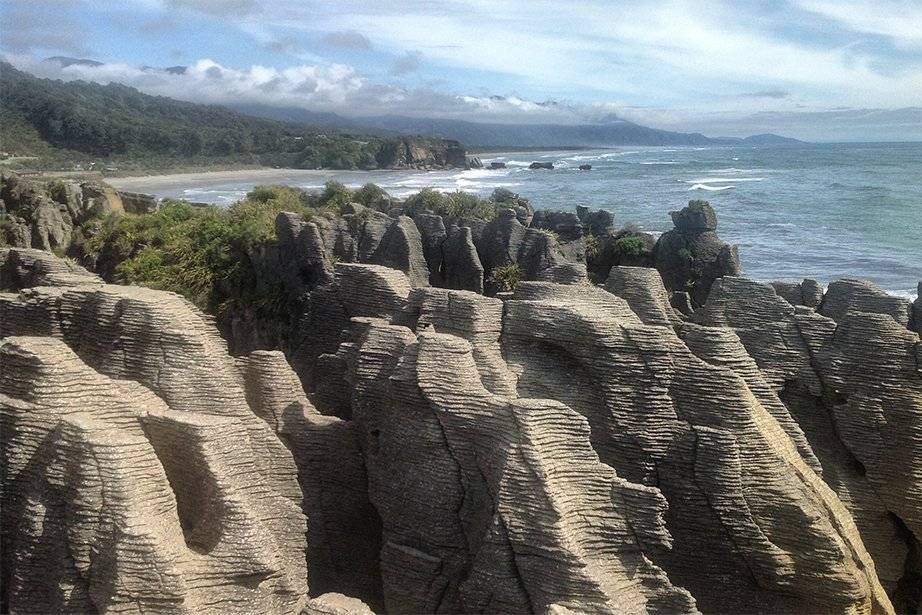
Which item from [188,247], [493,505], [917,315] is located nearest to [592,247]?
[188,247]

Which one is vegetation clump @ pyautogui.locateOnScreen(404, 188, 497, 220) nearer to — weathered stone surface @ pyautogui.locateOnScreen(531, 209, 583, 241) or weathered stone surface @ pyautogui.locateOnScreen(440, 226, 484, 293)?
weathered stone surface @ pyautogui.locateOnScreen(531, 209, 583, 241)

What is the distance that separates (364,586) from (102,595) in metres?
3.35

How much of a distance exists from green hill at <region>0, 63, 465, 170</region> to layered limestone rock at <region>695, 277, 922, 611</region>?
66142mm

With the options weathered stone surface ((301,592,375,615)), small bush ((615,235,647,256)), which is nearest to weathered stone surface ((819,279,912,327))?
weathered stone surface ((301,592,375,615))

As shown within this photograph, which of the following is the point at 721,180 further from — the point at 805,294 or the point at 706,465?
the point at 706,465

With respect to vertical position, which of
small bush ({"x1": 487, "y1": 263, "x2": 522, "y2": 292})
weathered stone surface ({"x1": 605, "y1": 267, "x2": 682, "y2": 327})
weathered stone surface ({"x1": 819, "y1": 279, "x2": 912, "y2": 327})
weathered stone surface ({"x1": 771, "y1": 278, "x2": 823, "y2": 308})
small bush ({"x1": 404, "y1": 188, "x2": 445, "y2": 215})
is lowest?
small bush ({"x1": 487, "y1": 263, "x2": 522, "y2": 292})

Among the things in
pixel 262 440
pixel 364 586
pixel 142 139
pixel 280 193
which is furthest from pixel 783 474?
pixel 142 139

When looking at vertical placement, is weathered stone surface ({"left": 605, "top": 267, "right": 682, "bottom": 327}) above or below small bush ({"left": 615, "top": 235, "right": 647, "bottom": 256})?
above

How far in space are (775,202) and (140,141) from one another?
69239 millimetres

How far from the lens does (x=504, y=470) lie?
7473mm

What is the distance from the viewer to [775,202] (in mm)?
75312

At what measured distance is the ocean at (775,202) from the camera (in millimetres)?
43781

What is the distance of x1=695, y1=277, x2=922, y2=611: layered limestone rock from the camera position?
10.3m

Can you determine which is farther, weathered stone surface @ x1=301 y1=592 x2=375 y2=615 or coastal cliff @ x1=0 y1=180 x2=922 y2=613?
coastal cliff @ x1=0 y1=180 x2=922 y2=613
